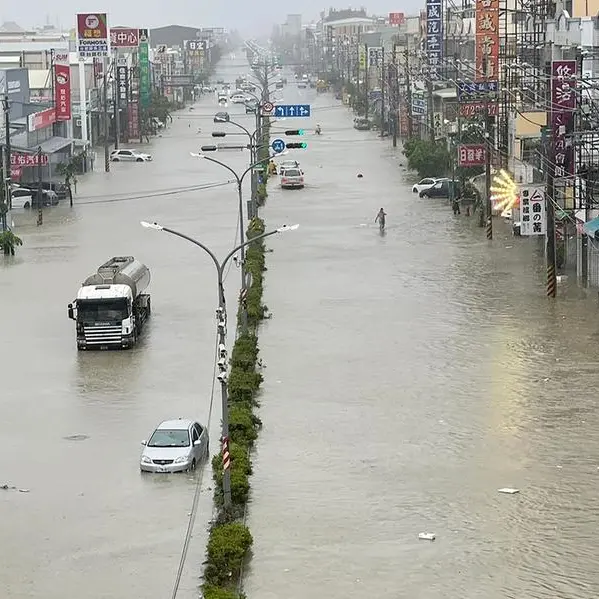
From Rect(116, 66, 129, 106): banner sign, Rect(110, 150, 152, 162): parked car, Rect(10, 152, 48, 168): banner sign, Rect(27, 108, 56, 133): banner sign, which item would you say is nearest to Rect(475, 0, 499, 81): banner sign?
Rect(10, 152, 48, 168): banner sign

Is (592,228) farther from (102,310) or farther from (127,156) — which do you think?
(127,156)

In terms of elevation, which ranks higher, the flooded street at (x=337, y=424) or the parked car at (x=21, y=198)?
the parked car at (x=21, y=198)

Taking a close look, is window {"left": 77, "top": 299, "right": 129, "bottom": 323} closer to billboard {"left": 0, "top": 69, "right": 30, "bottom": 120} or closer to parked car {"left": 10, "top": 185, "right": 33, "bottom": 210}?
parked car {"left": 10, "top": 185, "right": 33, "bottom": 210}

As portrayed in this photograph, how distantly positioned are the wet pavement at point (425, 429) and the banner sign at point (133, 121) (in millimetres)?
48544

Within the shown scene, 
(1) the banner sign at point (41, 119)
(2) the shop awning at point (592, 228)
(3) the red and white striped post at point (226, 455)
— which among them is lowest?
(3) the red and white striped post at point (226, 455)

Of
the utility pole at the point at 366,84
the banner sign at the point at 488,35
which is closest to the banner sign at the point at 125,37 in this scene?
the utility pole at the point at 366,84

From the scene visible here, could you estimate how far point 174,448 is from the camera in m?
24.2

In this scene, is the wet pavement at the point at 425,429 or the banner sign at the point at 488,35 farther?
the banner sign at the point at 488,35

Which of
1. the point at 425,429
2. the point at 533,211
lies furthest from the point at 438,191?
the point at 425,429

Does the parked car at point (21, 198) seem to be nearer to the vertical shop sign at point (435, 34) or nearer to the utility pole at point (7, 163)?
the utility pole at point (7, 163)

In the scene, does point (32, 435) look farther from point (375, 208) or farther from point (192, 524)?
point (375, 208)

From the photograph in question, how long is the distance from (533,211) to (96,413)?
16781mm

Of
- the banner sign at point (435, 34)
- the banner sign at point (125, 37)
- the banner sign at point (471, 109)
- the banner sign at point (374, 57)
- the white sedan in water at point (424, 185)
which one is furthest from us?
the banner sign at point (374, 57)

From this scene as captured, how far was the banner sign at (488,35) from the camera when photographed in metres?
59.2
